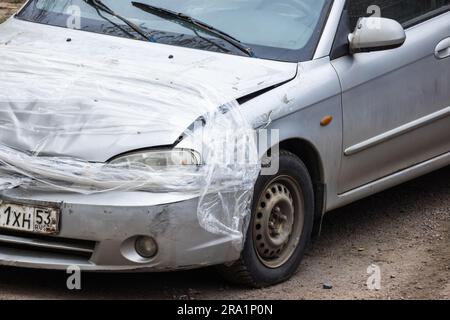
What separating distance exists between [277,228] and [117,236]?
1031 mm

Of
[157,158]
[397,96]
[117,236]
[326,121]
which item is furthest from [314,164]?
[117,236]

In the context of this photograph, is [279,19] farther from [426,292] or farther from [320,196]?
[426,292]

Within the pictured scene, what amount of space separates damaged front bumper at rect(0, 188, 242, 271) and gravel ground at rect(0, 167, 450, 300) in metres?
0.26

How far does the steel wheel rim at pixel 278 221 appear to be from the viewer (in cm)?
621

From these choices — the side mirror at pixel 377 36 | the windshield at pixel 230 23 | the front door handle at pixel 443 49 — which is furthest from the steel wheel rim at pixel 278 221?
the front door handle at pixel 443 49

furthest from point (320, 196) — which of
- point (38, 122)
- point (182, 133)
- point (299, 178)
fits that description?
point (38, 122)

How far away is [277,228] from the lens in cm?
638

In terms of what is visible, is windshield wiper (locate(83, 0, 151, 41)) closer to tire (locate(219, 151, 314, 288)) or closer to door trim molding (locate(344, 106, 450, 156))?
tire (locate(219, 151, 314, 288))

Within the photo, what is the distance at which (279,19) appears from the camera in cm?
678

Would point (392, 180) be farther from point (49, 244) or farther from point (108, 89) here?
point (49, 244)

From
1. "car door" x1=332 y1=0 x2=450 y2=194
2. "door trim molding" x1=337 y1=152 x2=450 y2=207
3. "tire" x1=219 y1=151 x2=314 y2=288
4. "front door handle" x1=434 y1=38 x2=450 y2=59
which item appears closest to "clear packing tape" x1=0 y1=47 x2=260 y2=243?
"tire" x1=219 y1=151 x2=314 y2=288

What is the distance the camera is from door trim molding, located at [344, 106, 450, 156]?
679 cm

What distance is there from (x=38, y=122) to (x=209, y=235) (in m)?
0.96

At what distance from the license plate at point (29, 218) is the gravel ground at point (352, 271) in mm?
374
